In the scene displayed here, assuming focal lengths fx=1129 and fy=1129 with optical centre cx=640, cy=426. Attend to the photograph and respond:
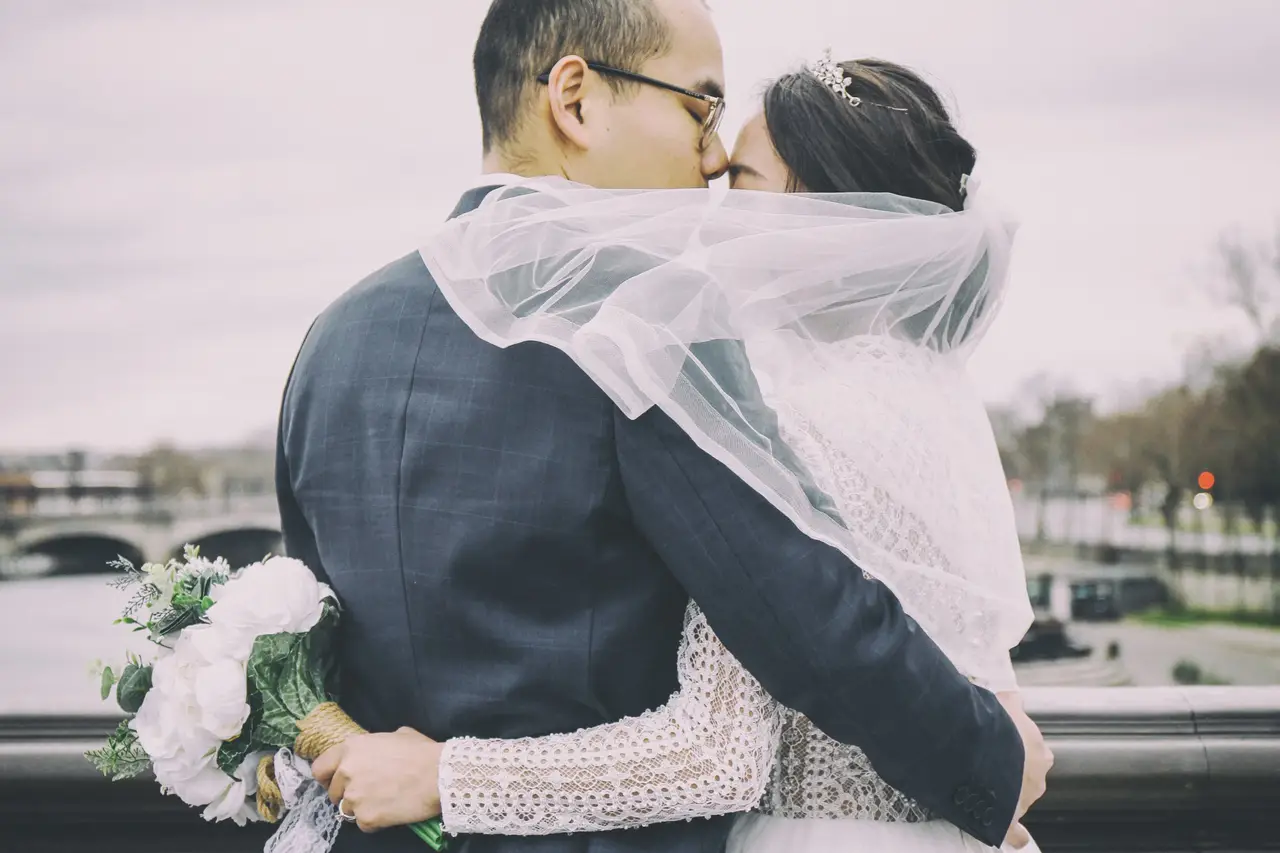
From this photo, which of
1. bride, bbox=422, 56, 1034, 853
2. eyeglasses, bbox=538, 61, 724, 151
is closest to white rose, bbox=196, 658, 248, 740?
bride, bbox=422, 56, 1034, 853

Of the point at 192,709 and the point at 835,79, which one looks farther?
the point at 835,79

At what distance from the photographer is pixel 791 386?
158cm

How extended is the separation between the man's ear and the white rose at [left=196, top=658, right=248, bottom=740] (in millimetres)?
861

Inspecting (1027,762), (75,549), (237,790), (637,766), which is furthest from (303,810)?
(75,549)

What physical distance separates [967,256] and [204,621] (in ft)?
4.12

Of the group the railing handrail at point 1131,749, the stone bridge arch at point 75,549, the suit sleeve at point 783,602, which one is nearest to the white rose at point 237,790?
the suit sleeve at point 783,602

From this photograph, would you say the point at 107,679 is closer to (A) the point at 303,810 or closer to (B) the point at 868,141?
(A) the point at 303,810

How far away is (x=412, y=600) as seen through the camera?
1.43 meters

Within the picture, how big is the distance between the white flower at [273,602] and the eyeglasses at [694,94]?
0.78 metres

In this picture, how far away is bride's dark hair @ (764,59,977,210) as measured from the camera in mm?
1898

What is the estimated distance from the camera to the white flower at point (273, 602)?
1480 mm

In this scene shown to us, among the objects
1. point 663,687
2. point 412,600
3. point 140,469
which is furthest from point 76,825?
point 140,469

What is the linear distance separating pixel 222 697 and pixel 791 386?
2.84ft

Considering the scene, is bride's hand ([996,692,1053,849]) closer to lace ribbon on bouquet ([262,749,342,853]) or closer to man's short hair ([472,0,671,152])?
lace ribbon on bouquet ([262,749,342,853])
